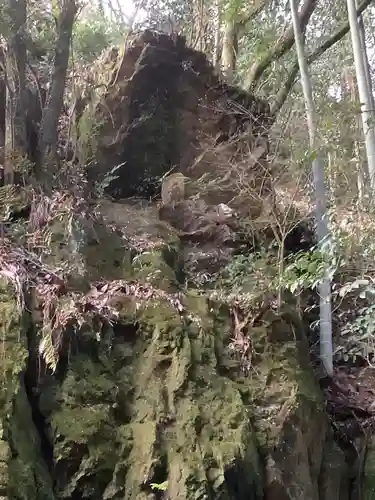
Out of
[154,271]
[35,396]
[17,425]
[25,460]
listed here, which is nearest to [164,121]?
[154,271]

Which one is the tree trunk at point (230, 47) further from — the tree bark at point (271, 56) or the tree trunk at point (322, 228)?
the tree trunk at point (322, 228)

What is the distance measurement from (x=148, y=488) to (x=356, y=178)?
6012 millimetres

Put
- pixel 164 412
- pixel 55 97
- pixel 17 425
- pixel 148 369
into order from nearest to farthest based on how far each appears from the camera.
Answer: pixel 17 425, pixel 164 412, pixel 148 369, pixel 55 97

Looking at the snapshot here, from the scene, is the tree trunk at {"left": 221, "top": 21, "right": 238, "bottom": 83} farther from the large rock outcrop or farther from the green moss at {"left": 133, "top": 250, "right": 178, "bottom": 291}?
the green moss at {"left": 133, "top": 250, "right": 178, "bottom": 291}

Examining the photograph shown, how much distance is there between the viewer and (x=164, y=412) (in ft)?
12.9

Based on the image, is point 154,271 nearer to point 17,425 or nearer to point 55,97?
point 17,425

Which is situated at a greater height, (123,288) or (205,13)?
(205,13)

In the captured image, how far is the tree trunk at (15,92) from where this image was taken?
5.50 meters

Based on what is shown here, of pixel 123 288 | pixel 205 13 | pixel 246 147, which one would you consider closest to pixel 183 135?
pixel 246 147

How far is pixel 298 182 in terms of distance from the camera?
18.9ft

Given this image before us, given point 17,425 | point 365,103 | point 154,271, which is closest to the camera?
point 17,425

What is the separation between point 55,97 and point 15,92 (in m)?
0.37

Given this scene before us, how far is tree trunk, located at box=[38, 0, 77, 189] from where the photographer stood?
18.5ft

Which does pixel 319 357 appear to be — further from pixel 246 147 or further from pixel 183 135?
pixel 183 135
